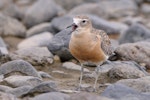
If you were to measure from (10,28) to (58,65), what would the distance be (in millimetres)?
5668

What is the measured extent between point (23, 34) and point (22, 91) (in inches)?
353

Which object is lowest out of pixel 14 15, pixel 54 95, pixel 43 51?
pixel 54 95

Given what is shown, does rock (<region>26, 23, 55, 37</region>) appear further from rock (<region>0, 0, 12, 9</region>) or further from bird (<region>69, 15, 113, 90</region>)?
bird (<region>69, 15, 113, 90</region>)

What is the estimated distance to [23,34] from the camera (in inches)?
651

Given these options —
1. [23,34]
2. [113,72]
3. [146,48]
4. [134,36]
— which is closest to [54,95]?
[113,72]

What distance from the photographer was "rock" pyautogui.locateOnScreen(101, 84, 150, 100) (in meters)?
7.47

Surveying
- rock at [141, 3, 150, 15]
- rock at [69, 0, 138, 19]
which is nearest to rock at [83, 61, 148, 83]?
rock at [69, 0, 138, 19]

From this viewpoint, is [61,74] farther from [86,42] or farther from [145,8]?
[145,8]

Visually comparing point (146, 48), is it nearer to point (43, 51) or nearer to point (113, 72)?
point (113, 72)

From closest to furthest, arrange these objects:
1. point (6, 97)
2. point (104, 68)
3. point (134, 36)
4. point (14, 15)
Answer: point (6, 97) → point (104, 68) → point (134, 36) → point (14, 15)

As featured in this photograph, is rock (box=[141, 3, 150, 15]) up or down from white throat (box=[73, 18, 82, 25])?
up

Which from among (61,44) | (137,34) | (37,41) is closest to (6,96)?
(61,44)

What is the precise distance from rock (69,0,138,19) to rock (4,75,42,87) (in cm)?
1087

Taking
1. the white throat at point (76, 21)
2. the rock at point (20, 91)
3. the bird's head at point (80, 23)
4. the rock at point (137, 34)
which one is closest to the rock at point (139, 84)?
the bird's head at point (80, 23)
